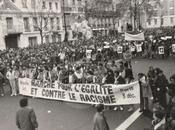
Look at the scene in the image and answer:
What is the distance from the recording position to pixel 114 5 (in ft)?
279

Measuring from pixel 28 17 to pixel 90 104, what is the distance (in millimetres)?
39953

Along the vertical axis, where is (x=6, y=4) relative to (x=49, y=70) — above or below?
above

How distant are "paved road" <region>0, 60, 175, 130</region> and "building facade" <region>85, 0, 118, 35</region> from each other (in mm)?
49923

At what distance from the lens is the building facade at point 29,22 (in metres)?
47.2

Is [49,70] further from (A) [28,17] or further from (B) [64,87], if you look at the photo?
(A) [28,17]

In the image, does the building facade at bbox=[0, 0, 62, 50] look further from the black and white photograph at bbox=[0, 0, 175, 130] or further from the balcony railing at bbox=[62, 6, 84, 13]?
the black and white photograph at bbox=[0, 0, 175, 130]

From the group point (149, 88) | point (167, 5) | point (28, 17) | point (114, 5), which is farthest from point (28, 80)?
point (167, 5)

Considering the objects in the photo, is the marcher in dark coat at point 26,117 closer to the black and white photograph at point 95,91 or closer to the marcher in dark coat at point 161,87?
the black and white photograph at point 95,91

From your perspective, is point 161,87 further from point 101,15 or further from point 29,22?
point 101,15

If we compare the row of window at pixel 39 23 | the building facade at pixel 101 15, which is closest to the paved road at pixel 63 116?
the row of window at pixel 39 23

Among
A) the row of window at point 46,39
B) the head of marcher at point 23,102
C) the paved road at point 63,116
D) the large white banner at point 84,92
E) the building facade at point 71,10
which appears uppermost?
the building facade at point 71,10

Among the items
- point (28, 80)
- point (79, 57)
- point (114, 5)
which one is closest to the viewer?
point (28, 80)

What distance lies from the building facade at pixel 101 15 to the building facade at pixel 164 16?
2331 centimetres

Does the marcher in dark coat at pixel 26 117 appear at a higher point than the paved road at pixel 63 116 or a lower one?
higher
